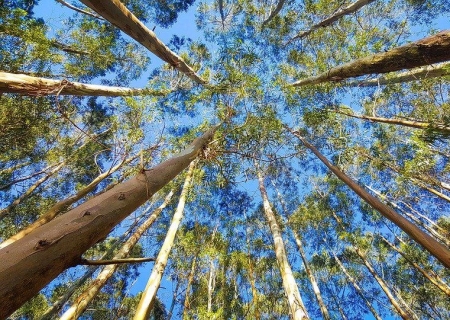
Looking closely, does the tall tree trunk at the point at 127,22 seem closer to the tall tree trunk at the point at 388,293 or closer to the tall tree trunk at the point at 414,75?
the tall tree trunk at the point at 414,75

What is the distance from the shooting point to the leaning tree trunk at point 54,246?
99 centimetres

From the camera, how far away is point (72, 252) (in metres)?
1.26

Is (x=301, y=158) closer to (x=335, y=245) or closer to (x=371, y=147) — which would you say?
(x=371, y=147)

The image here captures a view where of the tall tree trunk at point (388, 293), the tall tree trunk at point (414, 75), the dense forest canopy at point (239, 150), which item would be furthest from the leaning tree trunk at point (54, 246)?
the tall tree trunk at point (388, 293)

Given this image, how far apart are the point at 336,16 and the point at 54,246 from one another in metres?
10.6

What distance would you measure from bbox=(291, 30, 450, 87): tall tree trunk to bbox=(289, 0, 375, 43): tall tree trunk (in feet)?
15.8

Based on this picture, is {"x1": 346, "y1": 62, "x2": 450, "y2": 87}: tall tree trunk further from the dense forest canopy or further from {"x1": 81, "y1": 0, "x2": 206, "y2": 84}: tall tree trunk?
{"x1": 81, "y1": 0, "x2": 206, "y2": 84}: tall tree trunk

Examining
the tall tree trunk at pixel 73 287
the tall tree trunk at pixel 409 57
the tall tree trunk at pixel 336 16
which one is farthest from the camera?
the tall tree trunk at pixel 336 16

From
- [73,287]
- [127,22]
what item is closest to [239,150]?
[127,22]

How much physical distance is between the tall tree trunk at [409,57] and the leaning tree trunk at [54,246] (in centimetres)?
363

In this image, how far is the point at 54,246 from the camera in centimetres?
118

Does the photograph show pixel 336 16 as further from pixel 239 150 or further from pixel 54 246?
pixel 54 246

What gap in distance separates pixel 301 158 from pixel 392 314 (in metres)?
8.04

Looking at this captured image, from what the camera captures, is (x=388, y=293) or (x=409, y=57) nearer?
(x=409, y=57)
